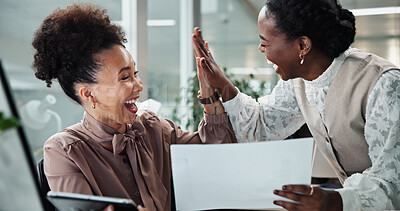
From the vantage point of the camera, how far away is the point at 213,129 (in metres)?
1.43

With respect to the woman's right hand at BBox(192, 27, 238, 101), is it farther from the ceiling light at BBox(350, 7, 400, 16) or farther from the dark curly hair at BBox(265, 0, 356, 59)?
the ceiling light at BBox(350, 7, 400, 16)

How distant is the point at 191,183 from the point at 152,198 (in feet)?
0.84

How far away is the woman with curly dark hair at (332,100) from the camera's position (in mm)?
1171

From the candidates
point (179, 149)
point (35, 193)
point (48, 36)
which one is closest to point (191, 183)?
point (179, 149)

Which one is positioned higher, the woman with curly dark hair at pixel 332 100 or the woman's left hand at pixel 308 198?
the woman with curly dark hair at pixel 332 100

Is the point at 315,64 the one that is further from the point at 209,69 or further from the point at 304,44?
the point at 209,69

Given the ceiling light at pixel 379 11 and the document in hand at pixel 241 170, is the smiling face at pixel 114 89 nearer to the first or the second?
the document in hand at pixel 241 170

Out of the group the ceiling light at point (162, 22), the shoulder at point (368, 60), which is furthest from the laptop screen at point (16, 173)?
the ceiling light at point (162, 22)

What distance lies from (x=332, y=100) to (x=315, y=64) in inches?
5.2

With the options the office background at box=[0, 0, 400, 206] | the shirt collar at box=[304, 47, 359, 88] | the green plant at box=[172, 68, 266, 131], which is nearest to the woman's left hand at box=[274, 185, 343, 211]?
the shirt collar at box=[304, 47, 359, 88]

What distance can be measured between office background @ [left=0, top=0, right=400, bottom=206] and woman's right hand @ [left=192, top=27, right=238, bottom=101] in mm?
479

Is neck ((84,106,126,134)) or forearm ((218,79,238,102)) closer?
neck ((84,106,126,134))

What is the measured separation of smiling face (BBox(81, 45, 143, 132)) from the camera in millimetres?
1256

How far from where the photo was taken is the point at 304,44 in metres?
1.33
